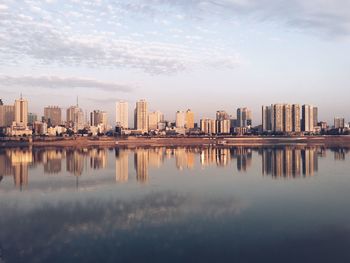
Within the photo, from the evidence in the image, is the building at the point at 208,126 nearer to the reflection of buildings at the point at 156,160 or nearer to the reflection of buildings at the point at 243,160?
the reflection of buildings at the point at 243,160

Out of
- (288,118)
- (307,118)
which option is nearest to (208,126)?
(288,118)

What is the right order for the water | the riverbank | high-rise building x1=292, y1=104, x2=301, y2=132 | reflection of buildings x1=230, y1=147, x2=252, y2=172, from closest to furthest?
the water, reflection of buildings x1=230, y1=147, x2=252, y2=172, the riverbank, high-rise building x1=292, y1=104, x2=301, y2=132

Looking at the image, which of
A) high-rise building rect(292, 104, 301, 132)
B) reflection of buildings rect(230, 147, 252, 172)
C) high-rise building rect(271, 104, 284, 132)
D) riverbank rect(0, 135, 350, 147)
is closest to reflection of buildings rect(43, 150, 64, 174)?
reflection of buildings rect(230, 147, 252, 172)

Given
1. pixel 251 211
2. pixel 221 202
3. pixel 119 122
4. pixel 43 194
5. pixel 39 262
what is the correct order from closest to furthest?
1. pixel 39 262
2. pixel 251 211
3. pixel 221 202
4. pixel 43 194
5. pixel 119 122

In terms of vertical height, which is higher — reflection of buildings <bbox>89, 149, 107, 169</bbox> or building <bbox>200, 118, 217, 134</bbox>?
building <bbox>200, 118, 217, 134</bbox>

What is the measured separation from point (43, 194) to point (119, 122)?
470 ft

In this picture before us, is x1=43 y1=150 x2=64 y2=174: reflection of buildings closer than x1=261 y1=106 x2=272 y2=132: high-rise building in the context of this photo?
Yes

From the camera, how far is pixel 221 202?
1606cm

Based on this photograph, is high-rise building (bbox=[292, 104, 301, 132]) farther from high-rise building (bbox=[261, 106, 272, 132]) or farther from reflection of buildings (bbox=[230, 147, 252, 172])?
reflection of buildings (bbox=[230, 147, 252, 172])

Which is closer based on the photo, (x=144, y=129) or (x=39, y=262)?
(x=39, y=262)

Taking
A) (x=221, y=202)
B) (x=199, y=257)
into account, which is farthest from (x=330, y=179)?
(x=199, y=257)

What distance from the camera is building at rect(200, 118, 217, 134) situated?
135625mm

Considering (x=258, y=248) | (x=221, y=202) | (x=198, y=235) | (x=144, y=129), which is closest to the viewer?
(x=258, y=248)

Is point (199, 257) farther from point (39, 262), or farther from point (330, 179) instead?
Result: point (330, 179)
